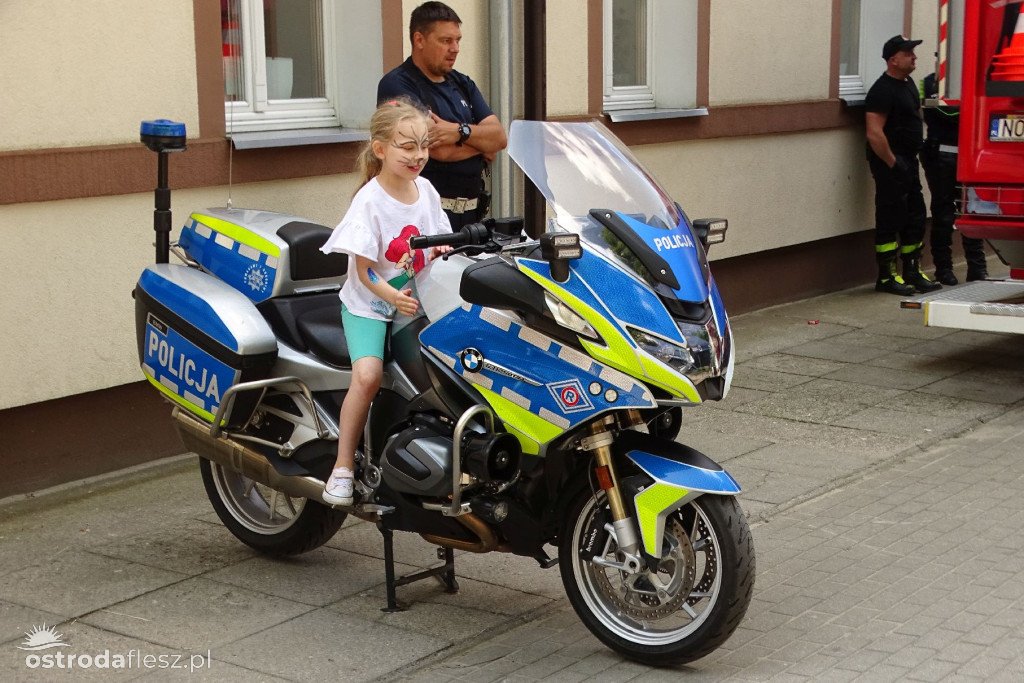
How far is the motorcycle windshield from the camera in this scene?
13.3 ft

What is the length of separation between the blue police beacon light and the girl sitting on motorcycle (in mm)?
748

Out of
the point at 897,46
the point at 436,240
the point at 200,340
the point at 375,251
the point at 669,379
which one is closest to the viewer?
the point at 669,379

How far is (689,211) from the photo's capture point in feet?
32.7

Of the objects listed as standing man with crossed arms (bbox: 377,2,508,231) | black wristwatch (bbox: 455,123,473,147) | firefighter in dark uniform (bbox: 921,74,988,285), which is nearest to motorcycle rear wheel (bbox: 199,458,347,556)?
standing man with crossed arms (bbox: 377,2,508,231)

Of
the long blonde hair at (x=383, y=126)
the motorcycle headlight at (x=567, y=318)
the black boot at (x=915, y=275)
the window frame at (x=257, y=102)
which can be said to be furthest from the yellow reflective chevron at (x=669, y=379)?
the black boot at (x=915, y=275)

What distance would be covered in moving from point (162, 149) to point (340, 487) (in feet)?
4.60

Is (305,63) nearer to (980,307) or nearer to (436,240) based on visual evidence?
(436,240)

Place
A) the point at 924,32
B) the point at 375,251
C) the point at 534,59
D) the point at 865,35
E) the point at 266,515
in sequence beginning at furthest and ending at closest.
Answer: the point at 924,32 → the point at 865,35 → the point at 534,59 → the point at 266,515 → the point at 375,251

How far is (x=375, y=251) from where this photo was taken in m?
4.40

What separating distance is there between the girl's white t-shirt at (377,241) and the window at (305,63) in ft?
9.49

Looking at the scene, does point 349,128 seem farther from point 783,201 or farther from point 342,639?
point 783,201

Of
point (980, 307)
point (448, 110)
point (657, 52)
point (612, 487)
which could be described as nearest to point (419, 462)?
point (612, 487)

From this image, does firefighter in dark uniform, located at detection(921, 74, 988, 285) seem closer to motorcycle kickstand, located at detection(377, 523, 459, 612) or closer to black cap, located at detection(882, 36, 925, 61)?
black cap, located at detection(882, 36, 925, 61)

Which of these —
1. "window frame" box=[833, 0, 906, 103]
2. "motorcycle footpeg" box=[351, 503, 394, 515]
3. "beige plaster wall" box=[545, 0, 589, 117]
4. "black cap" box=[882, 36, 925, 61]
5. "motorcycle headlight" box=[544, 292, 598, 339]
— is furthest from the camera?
"window frame" box=[833, 0, 906, 103]
